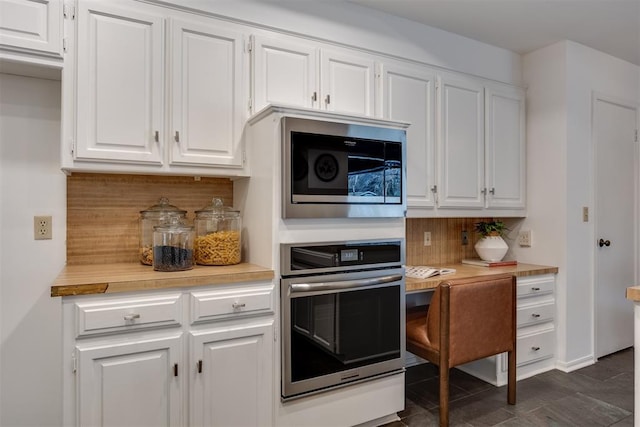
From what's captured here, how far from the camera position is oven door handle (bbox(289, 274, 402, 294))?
1.99 metres

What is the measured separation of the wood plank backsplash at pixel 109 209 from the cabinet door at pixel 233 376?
31.0 inches

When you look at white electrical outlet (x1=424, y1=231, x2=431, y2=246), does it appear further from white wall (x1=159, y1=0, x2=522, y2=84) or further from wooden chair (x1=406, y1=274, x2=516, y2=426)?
white wall (x1=159, y1=0, x2=522, y2=84)

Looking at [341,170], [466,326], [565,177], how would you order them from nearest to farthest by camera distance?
[341,170], [466,326], [565,177]

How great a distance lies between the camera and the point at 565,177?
310 centimetres

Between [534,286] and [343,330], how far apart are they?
1.69 metres

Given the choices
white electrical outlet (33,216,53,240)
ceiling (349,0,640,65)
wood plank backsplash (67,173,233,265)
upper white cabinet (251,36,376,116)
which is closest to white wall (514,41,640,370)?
ceiling (349,0,640,65)

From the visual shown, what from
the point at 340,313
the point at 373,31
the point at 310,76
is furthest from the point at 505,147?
the point at 340,313

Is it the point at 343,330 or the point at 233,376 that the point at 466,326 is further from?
the point at 233,376

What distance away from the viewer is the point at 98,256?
218 cm

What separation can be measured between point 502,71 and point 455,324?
219 cm

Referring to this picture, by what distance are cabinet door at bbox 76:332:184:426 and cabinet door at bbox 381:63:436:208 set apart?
1.78 m

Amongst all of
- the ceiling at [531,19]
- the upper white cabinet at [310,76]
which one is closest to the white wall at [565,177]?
the ceiling at [531,19]

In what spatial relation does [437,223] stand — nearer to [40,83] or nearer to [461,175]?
[461,175]

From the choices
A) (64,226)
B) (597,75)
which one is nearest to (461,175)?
(597,75)
